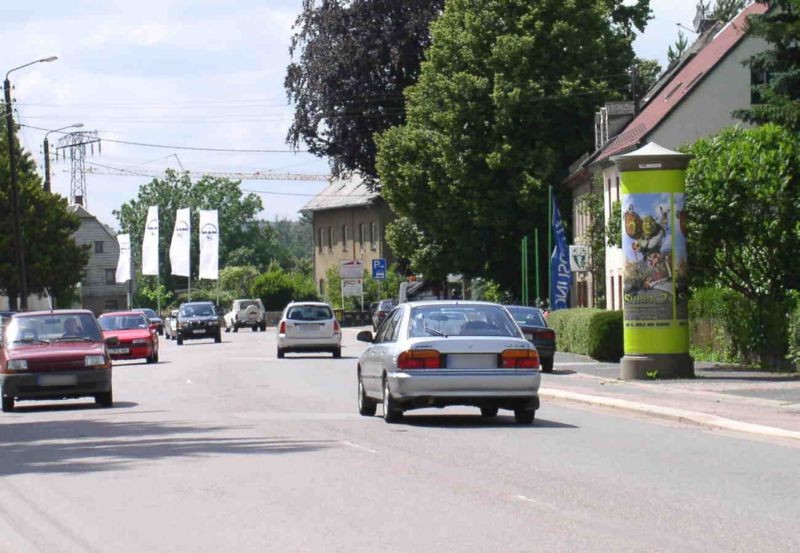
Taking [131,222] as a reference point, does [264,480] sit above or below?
below

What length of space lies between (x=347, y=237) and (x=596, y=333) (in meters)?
81.5

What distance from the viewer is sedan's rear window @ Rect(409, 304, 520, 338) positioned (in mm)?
19703

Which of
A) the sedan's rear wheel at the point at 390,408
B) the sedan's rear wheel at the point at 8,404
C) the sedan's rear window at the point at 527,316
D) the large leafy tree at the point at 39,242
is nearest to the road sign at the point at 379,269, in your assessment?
the large leafy tree at the point at 39,242

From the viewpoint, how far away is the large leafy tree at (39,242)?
81938mm

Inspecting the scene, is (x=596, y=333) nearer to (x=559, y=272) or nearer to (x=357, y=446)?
(x=559, y=272)

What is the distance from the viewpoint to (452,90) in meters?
58.0

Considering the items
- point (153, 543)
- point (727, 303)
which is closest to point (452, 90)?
point (727, 303)

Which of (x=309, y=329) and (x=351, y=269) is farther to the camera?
(x=351, y=269)

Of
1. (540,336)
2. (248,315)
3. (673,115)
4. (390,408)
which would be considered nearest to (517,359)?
(390,408)

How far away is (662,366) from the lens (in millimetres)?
30219

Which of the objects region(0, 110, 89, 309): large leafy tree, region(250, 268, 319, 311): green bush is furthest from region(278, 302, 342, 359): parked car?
region(250, 268, 319, 311): green bush

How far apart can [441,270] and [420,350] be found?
143ft

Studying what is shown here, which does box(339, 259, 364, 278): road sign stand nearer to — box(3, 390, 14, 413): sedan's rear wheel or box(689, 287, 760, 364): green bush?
box(689, 287, 760, 364): green bush

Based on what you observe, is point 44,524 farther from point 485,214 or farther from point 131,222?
point 131,222
